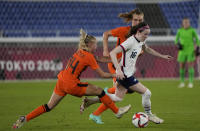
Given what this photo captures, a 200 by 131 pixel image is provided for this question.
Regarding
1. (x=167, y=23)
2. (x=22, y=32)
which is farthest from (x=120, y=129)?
(x=167, y=23)

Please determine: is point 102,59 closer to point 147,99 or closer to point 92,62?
point 92,62

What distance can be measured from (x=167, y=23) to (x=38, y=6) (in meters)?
5.85

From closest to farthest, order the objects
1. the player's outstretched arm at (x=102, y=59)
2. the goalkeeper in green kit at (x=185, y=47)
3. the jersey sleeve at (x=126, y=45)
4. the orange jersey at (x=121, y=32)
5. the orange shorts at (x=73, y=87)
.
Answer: the orange shorts at (x=73, y=87) → the jersey sleeve at (x=126, y=45) → the player's outstretched arm at (x=102, y=59) → the orange jersey at (x=121, y=32) → the goalkeeper in green kit at (x=185, y=47)

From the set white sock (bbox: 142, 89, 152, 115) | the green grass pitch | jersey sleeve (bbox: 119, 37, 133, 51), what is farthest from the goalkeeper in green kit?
jersey sleeve (bbox: 119, 37, 133, 51)

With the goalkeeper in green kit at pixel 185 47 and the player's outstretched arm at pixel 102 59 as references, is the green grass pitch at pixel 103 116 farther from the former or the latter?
the goalkeeper in green kit at pixel 185 47

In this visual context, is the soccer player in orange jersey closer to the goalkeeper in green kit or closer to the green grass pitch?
the green grass pitch

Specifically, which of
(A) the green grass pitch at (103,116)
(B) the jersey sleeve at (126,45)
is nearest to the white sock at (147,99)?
(A) the green grass pitch at (103,116)

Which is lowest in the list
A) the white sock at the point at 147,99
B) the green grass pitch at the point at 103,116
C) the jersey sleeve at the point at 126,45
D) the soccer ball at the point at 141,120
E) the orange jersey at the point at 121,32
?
the green grass pitch at the point at 103,116

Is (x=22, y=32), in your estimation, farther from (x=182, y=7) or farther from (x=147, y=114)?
(x=147, y=114)

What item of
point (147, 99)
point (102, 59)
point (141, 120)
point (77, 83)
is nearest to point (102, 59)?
point (102, 59)

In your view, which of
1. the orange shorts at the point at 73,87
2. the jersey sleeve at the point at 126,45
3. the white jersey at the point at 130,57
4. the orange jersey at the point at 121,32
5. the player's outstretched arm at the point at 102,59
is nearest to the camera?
the orange shorts at the point at 73,87

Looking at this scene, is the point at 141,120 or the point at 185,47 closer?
the point at 141,120

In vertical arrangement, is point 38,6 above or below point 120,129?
above

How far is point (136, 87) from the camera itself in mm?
5637
